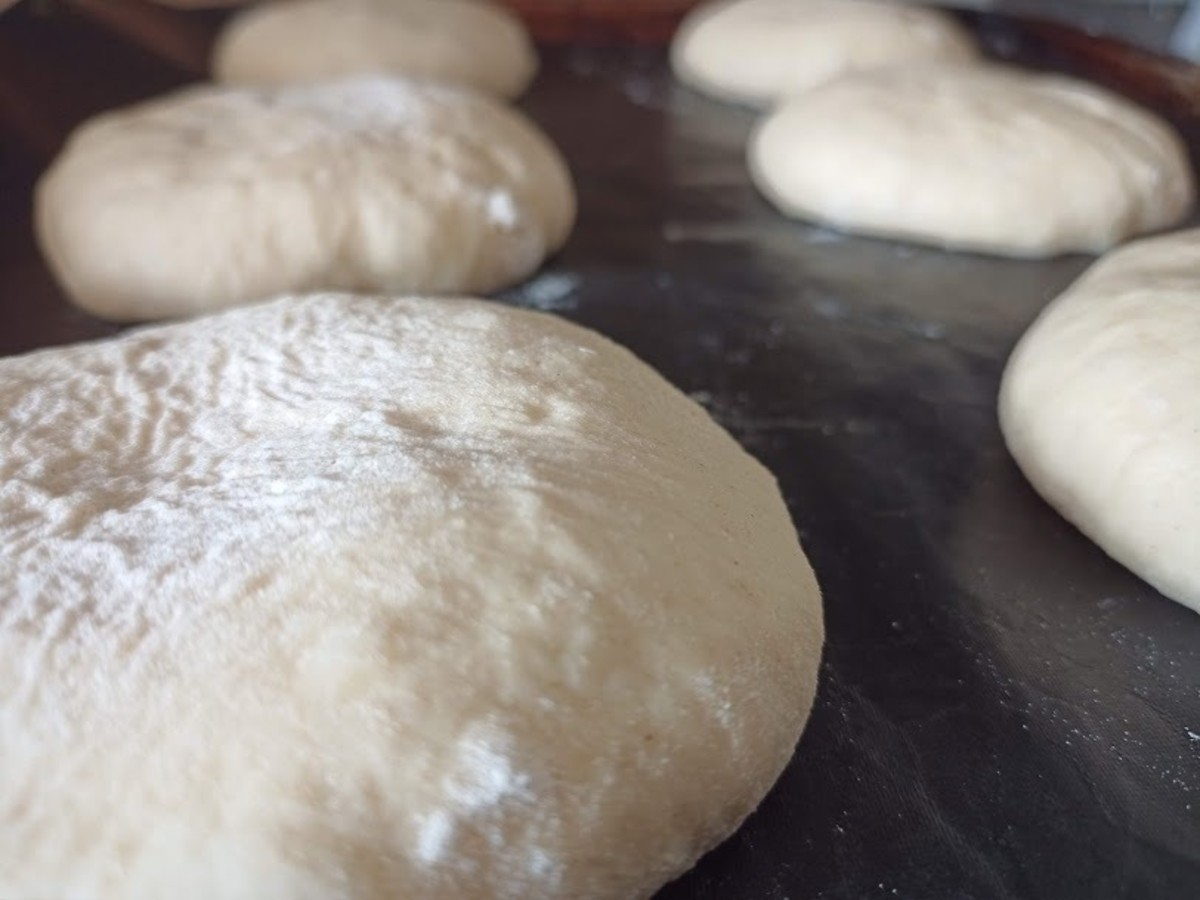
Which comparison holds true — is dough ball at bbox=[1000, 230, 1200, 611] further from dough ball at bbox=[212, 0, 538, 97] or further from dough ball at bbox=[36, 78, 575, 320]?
dough ball at bbox=[212, 0, 538, 97]

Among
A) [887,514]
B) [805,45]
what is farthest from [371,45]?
[887,514]

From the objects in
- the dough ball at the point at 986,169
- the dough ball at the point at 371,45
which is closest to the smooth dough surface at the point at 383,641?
the dough ball at the point at 986,169

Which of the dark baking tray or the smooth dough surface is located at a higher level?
the smooth dough surface

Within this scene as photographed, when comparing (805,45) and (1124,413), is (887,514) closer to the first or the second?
(1124,413)

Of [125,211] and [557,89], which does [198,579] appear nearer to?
[125,211]

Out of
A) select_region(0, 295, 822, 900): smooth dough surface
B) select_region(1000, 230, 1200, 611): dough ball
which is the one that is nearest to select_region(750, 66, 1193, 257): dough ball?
select_region(1000, 230, 1200, 611): dough ball

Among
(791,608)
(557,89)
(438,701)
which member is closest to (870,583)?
(791,608)
